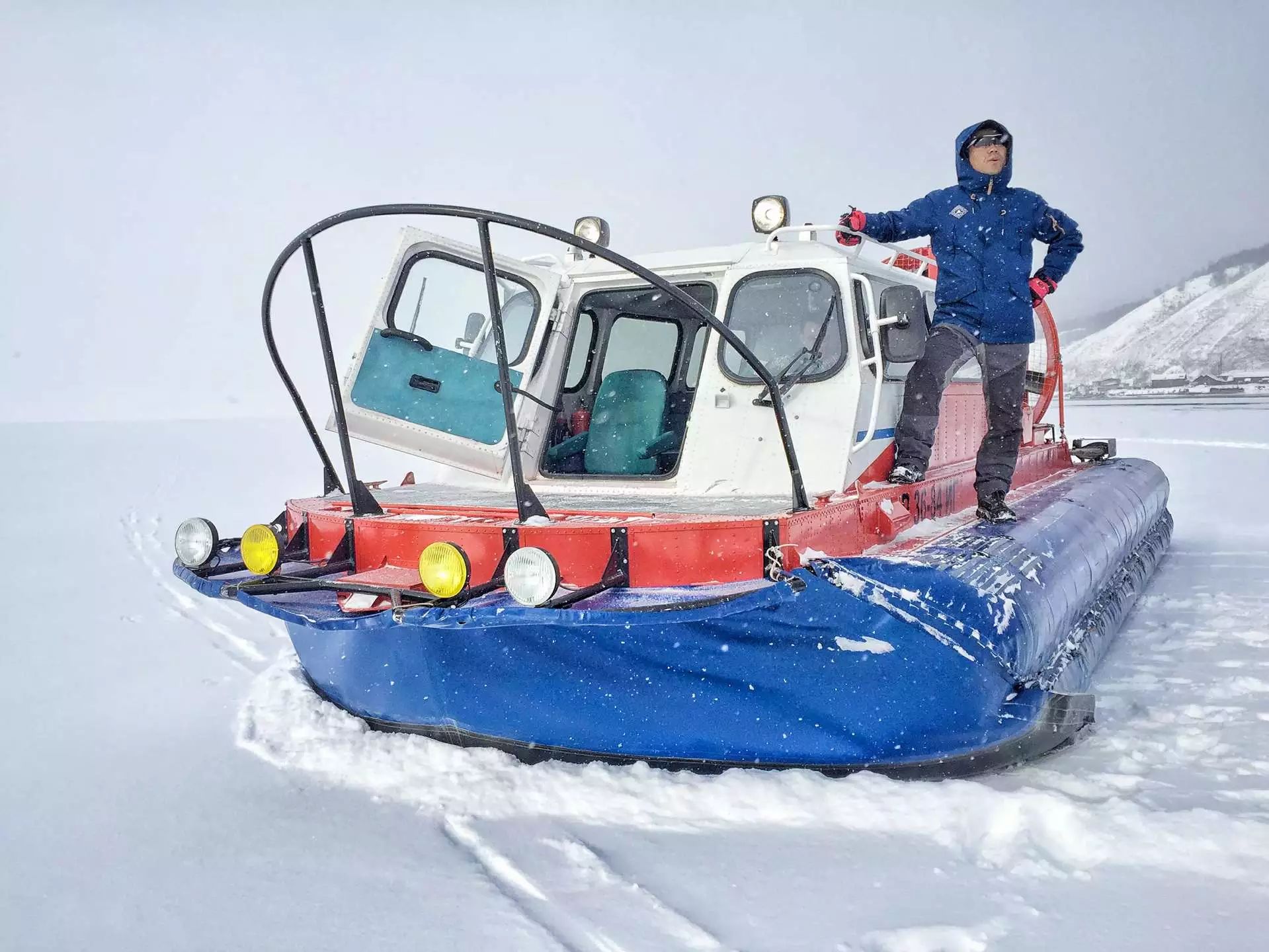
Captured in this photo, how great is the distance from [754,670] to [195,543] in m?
1.92

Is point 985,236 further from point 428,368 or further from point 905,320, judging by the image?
point 428,368

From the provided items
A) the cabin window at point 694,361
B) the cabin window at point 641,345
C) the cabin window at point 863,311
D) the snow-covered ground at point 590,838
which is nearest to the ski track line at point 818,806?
the snow-covered ground at point 590,838

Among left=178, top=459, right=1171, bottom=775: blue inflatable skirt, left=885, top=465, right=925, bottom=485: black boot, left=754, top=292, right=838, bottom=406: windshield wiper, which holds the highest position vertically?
left=754, top=292, right=838, bottom=406: windshield wiper

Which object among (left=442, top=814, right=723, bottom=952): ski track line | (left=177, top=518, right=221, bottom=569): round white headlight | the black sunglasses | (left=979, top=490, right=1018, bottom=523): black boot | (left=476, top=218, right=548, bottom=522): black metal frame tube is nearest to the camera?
(left=442, top=814, right=723, bottom=952): ski track line

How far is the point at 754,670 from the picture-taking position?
263 cm

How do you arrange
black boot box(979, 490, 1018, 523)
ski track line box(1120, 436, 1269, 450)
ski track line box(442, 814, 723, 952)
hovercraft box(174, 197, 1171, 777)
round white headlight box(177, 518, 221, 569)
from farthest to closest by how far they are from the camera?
ski track line box(1120, 436, 1269, 450) → black boot box(979, 490, 1018, 523) → round white headlight box(177, 518, 221, 569) → hovercraft box(174, 197, 1171, 777) → ski track line box(442, 814, 723, 952)

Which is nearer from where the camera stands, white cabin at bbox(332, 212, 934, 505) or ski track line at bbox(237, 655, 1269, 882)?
ski track line at bbox(237, 655, 1269, 882)

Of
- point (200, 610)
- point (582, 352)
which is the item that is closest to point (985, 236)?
point (582, 352)

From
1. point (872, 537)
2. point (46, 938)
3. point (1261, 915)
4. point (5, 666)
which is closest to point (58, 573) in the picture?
point (5, 666)

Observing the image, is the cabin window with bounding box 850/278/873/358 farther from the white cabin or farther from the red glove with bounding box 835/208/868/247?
the red glove with bounding box 835/208/868/247

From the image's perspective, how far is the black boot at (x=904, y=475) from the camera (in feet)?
11.8

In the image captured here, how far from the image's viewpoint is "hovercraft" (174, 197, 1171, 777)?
2572 mm

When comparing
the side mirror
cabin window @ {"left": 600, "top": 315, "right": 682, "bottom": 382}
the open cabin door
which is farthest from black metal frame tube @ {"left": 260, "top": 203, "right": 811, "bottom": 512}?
cabin window @ {"left": 600, "top": 315, "right": 682, "bottom": 382}

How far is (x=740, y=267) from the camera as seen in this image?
12.5ft
